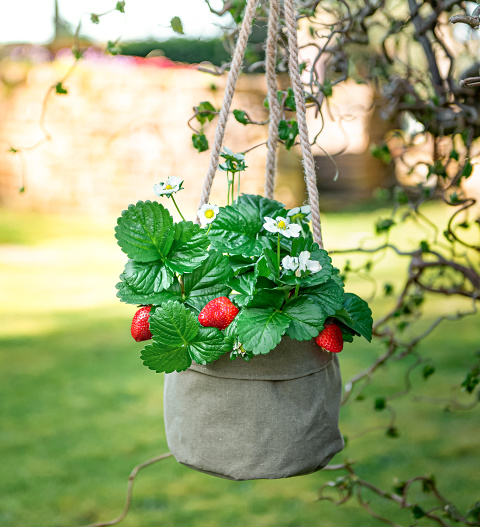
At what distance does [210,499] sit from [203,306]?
52.9 inches

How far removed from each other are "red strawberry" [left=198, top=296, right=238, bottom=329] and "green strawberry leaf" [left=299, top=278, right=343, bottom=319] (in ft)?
0.32

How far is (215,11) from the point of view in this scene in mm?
1279

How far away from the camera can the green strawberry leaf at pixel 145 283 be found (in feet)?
2.93

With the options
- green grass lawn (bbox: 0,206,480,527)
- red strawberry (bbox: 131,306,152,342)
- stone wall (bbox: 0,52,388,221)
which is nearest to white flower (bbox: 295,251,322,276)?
red strawberry (bbox: 131,306,152,342)

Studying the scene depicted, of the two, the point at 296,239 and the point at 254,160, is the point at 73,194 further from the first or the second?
the point at 296,239

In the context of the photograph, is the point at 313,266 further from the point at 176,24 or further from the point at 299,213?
the point at 176,24

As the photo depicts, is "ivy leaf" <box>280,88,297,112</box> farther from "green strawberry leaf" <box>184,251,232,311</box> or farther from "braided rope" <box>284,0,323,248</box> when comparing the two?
"green strawberry leaf" <box>184,251,232,311</box>

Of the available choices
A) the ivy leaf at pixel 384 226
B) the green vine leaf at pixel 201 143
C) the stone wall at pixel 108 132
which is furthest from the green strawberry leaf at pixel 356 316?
the stone wall at pixel 108 132

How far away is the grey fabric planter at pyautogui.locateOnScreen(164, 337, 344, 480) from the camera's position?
897mm

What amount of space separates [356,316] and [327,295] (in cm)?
7

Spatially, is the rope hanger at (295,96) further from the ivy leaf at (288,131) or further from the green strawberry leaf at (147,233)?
the ivy leaf at (288,131)

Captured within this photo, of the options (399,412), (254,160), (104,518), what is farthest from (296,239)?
(254,160)

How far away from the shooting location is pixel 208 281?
2.99 feet

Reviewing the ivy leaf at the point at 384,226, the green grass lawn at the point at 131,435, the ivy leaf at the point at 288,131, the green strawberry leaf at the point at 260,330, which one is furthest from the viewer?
the green grass lawn at the point at 131,435
